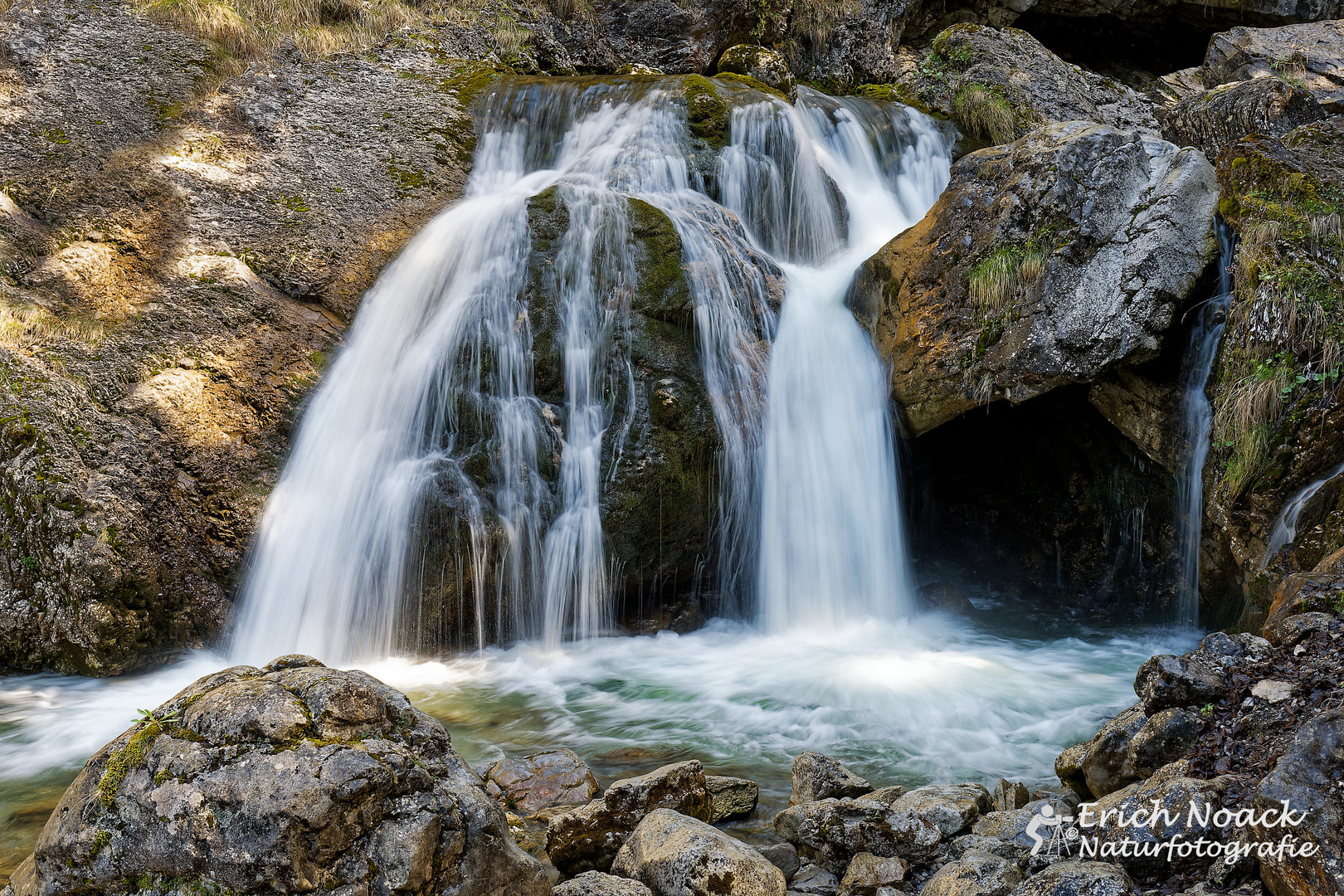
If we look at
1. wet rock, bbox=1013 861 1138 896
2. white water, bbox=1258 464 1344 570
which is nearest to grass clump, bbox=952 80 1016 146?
white water, bbox=1258 464 1344 570

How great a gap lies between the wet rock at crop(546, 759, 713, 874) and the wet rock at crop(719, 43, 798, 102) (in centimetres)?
1135

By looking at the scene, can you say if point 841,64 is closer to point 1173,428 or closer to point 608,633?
point 1173,428

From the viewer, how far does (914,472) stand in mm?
8602

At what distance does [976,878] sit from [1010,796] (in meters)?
1.14

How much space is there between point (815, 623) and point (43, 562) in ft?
20.0

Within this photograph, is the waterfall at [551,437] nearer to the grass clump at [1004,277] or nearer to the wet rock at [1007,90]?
the grass clump at [1004,277]

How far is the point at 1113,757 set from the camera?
3.57 metres

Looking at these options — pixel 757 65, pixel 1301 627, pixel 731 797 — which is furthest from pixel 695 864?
pixel 757 65

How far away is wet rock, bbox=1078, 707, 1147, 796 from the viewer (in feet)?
11.5

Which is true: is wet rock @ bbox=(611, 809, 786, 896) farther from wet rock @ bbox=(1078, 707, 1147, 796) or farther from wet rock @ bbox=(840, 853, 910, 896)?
wet rock @ bbox=(1078, 707, 1147, 796)

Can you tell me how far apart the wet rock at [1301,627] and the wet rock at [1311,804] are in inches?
38.9

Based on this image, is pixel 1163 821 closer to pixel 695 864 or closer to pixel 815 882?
pixel 815 882

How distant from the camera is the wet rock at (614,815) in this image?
11.3 feet

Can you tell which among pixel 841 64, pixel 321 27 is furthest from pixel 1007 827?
pixel 841 64
